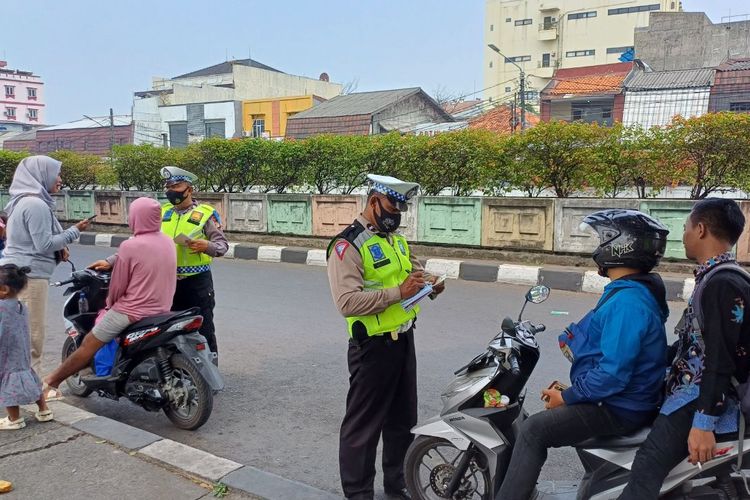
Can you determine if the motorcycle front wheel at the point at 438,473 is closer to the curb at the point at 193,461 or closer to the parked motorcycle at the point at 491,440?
the parked motorcycle at the point at 491,440

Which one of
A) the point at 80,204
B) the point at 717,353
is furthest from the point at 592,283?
the point at 80,204

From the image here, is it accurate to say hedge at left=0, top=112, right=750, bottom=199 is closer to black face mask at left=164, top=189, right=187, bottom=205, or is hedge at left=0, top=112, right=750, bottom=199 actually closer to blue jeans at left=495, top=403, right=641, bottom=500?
black face mask at left=164, top=189, right=187, bottom=205

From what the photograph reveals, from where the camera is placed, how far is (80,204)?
16406 mm

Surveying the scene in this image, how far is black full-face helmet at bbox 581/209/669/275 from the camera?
2.29 metres

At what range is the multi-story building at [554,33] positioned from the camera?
53125 millimetres

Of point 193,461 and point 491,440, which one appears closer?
point 491,440

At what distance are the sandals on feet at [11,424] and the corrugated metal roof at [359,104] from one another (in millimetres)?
26891

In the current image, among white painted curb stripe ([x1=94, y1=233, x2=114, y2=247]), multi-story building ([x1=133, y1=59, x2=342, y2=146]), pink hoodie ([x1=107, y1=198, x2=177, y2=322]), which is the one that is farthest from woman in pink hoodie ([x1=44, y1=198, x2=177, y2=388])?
multi-story building ([x1=133, y1=59, x2=342, y2=146])

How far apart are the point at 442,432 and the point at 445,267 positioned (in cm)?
677

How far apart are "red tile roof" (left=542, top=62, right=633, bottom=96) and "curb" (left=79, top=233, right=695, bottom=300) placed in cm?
2587

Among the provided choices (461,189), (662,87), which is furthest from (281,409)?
(662,87)

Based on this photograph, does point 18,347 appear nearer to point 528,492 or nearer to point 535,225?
point 528,492

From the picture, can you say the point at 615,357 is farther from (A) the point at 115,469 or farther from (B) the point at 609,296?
(A) the point at 115,469

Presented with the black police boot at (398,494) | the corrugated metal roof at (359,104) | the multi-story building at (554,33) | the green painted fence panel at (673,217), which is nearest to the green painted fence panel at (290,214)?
the green painted fence panel at (673,217)
